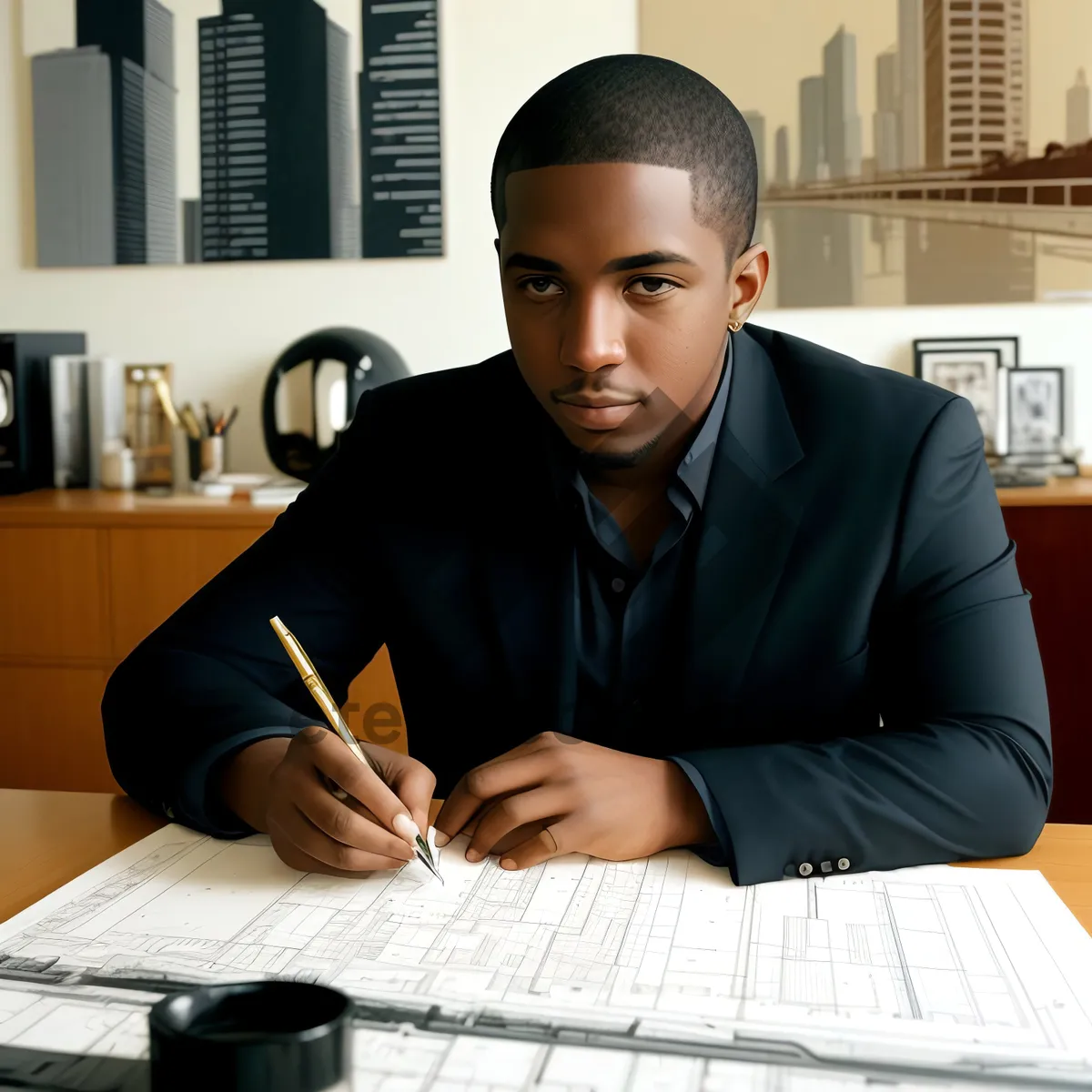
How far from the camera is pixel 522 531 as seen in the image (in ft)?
4.19

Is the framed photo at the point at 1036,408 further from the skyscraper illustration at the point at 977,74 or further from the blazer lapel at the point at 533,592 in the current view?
the blazer lapel at the point at 533,592

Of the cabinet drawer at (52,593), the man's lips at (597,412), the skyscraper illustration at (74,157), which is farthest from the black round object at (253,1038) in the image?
the skyscraper illustration at (74,157)

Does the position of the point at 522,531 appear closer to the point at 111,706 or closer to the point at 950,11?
the point at 111,706

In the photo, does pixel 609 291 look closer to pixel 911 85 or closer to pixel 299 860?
pixel 299 860

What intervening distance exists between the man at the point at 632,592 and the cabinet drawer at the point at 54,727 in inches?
56.4

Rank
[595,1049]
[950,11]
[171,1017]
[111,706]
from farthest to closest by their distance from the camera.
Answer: [950,11] → [111,706] → [595,1049] → [171,1017]

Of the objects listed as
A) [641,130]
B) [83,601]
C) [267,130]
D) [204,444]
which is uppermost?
[267,130]

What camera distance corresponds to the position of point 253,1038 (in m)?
0.51

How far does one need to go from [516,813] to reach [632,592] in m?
0.34

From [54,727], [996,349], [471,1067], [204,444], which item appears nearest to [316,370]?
[204,444]

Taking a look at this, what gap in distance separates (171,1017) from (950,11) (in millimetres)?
2635

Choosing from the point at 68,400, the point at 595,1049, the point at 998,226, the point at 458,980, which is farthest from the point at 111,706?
the point at 998,226

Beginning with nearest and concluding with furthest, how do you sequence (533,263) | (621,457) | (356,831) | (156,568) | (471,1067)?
1. (471,1067)
2. (356,831)
3. (533,263)
4. (621,457)
5. (156,568)

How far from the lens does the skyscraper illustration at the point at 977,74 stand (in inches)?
102
